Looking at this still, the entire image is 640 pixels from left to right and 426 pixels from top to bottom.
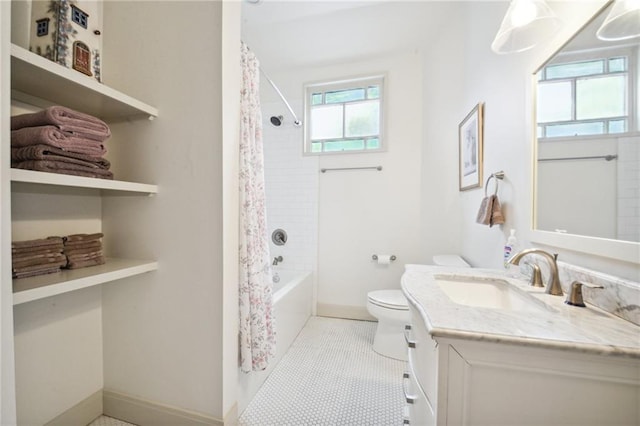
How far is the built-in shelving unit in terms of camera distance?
811 mm

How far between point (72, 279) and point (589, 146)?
189cm

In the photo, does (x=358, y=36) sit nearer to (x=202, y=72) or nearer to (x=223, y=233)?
(x=202, y=72)

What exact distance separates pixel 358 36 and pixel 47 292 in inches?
107

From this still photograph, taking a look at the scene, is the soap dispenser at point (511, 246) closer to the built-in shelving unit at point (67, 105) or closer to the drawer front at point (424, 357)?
the drawer front at point (424, 357)

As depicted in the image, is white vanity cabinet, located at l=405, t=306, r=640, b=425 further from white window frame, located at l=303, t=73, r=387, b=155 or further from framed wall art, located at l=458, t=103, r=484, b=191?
white window frame, located at l=303, t=73, r=387, b=155

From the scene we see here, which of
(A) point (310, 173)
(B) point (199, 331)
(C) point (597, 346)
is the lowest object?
(B) point (199, 331)

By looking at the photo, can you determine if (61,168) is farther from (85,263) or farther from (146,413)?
(146,413)

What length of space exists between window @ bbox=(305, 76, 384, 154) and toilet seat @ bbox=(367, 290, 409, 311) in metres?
1.44

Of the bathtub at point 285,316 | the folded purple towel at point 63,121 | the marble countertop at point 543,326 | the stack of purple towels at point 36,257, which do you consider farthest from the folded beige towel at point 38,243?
the marble countertop at point 543,326

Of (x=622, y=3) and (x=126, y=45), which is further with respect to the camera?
(x=126, y=45)

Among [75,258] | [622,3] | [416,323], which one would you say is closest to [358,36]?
[622,3]

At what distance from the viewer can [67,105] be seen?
1.16 meters

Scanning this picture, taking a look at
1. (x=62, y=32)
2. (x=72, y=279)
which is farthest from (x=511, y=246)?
(x=62, y=32)

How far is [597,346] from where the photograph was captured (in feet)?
1.89
